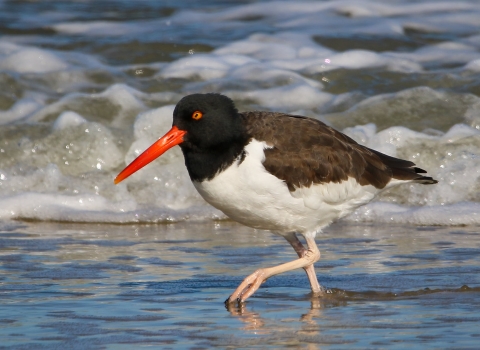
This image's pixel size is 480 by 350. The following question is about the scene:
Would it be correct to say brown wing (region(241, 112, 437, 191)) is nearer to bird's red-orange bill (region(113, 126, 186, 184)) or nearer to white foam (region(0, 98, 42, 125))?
bird's red-orange bill (region(113, 126, 186, 184))

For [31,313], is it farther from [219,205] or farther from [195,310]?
[219,205]

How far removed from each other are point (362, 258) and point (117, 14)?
10.2 metres

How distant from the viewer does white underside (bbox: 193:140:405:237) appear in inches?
217

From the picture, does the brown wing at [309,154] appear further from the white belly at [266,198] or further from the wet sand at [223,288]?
the wet sand at [223,288]

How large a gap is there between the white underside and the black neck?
35 millimetres

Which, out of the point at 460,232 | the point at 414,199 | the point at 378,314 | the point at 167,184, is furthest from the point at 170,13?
the point at 378,314

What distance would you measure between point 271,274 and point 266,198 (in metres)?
0.50

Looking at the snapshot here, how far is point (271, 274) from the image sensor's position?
573cm

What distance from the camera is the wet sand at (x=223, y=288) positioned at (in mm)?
4773

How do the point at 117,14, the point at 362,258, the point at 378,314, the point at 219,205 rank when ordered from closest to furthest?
the point at 378,314 → the point at 219,205 → the point at 362,258 → the point at 117,14

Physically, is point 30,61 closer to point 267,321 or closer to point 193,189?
point 193,189

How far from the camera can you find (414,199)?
891cm

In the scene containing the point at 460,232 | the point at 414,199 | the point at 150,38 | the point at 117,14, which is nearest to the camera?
the point at 460,232

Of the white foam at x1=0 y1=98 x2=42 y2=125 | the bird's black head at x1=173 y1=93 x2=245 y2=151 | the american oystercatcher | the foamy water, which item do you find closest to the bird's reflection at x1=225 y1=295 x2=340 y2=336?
the american oystercatcher
